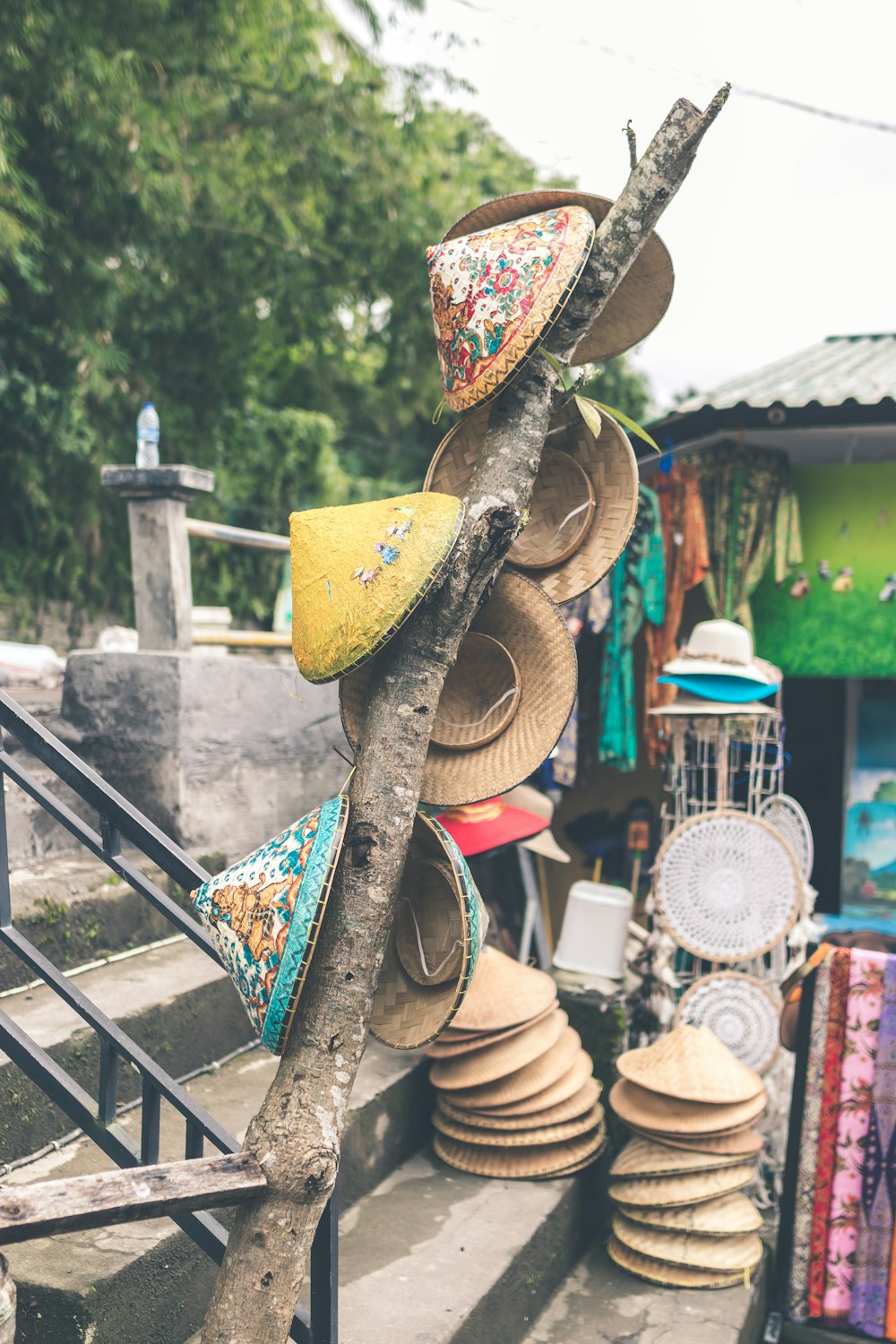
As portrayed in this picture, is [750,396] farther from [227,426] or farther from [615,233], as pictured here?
[227,426]

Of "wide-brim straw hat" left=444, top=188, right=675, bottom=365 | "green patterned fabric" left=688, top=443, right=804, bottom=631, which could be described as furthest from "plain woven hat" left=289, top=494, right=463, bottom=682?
"green patterned fabric" left=688, top=443, right=804, bottom=631

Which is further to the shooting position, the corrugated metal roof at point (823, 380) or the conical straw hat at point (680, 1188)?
the corrugated metal roof at point (823, 380)

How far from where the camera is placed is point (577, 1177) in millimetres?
3584

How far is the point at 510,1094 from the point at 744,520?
3168mm

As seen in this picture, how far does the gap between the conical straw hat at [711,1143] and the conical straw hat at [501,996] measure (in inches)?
20.6

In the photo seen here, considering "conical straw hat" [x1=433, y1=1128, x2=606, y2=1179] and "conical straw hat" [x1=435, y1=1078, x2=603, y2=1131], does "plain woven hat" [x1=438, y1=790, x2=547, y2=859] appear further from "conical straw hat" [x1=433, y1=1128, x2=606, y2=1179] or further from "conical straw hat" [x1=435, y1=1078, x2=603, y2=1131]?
"conical straw hat" [x1=433, y1=1128, x2=606, y2=1179]

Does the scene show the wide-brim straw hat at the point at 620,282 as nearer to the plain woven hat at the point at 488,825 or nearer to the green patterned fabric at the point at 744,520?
the plain woven hat at the point at 488,825

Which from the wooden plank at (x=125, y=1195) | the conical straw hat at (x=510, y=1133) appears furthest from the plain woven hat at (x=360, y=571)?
the conical straw hat at (x=510, y=1133)

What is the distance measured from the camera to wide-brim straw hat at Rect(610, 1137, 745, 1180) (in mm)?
3506

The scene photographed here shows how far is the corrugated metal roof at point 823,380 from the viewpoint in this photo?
16.6 ft

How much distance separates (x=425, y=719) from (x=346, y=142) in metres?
9.05

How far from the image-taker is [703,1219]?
3488 mm

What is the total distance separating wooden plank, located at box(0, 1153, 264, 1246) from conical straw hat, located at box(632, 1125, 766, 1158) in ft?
7.05

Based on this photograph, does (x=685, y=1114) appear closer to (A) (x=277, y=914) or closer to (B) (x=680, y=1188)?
(B) (x=680, y=1188)
